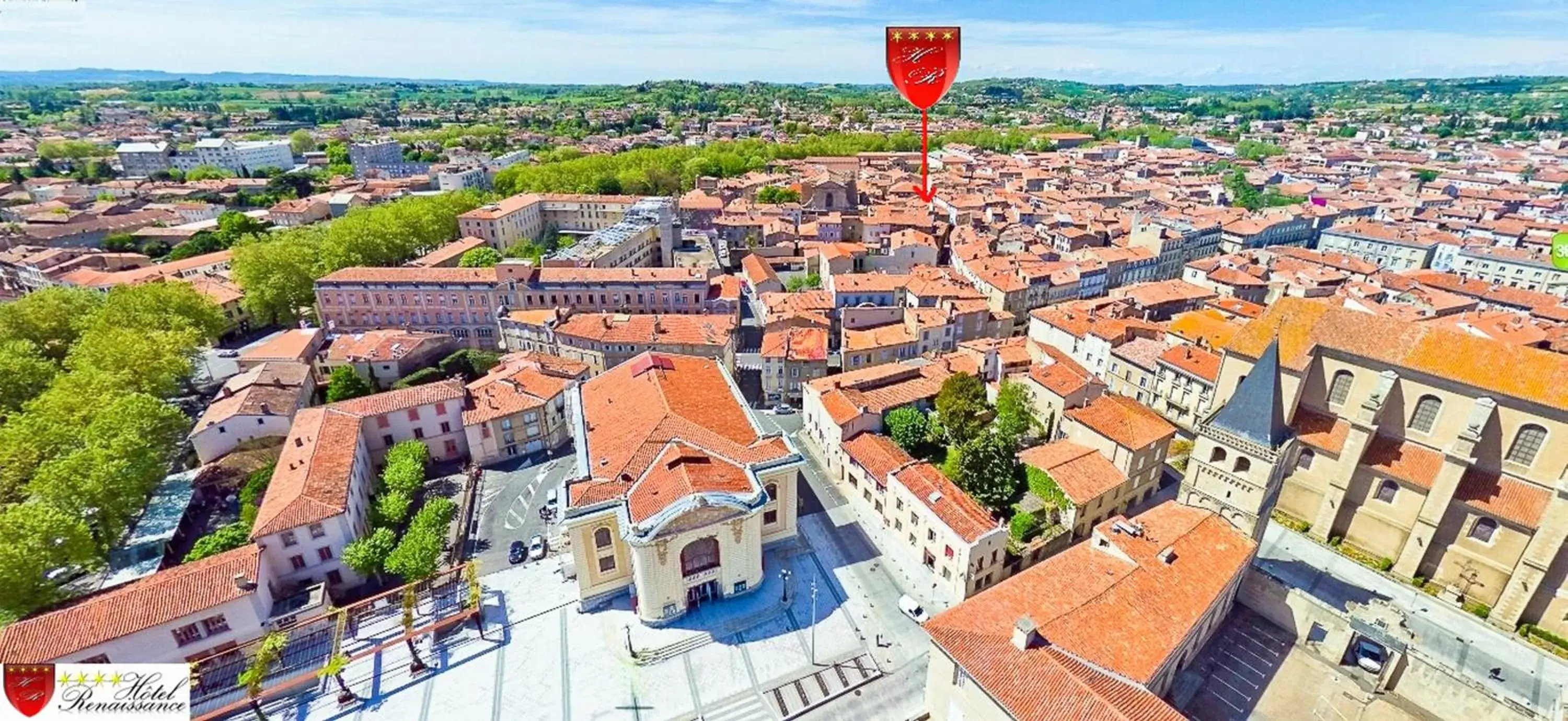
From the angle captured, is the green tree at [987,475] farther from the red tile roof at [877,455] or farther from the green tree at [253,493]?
the green tree at [253,493]

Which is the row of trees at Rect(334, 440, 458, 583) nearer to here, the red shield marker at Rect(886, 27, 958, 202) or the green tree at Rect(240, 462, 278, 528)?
the green tree at Rect(240, 462, 278, 528)

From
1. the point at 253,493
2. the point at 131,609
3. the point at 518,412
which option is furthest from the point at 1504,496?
the point at 253,493

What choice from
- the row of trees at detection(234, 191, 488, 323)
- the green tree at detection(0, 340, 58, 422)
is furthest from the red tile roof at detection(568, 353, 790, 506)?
the row of trees at detection(234, 191, 488, 323)

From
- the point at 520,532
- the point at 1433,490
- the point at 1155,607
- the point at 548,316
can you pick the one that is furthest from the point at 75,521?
the point at 1433,490

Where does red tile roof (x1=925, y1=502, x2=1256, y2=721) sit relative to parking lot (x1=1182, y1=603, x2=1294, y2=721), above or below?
above

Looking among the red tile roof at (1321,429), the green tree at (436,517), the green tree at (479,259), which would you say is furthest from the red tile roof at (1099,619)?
the green tree at (479,259)

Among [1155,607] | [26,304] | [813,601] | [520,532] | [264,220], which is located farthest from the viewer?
[264,220]

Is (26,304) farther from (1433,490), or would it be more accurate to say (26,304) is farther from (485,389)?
(1433,490)
